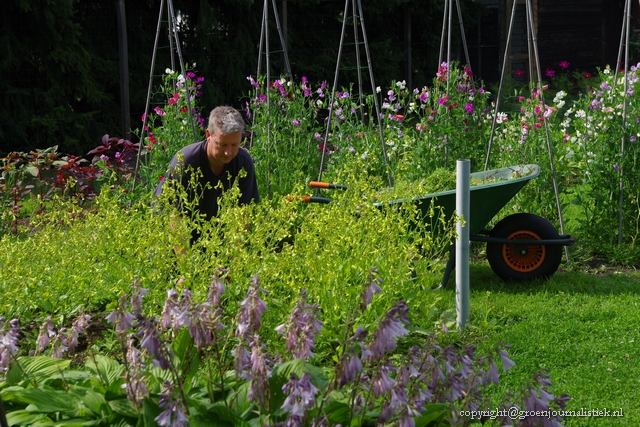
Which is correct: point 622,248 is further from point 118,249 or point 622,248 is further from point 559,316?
point 118,249

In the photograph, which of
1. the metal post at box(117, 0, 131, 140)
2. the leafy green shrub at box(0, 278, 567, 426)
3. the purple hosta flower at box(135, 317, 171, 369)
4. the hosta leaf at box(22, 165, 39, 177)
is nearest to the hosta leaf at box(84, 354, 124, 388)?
the leafy green shrub at box(0, 278, 567, 426)

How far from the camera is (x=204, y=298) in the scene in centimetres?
313

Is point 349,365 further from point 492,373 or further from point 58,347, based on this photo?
point 58,347

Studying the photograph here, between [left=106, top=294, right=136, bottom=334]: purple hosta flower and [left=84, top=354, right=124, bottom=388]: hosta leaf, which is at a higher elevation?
[left=106, top=294, right=136, bottom=334]: purple hosta flower

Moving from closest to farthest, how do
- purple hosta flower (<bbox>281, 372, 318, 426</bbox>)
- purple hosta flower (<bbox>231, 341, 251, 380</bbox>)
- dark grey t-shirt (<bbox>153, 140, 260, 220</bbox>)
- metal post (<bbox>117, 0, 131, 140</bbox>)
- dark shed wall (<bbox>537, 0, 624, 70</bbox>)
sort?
purple hosta flower (<bbox>281, 372, 318, 426</bbox>) < purple hosta flower (<bbox>231, 341, 251, 380</bbox>) < dark grey t-shirt (<bbox>153, 140, 260, 220</bbox>) < metal post (<bbox>117, 0, 131, 140</bbox>) < dark shed wall (<bbox>537, 0, 624, 70</bbox>)

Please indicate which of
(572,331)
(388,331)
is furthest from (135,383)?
(572,331)

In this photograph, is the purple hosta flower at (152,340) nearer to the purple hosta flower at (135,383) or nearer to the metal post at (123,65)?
the purple hosta flower at (135,383)

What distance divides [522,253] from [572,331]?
32.6 inches

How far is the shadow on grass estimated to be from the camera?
4.62 meters

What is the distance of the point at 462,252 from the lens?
3742 mm

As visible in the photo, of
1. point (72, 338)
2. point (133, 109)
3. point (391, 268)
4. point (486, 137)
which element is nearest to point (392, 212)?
point (391, 268)

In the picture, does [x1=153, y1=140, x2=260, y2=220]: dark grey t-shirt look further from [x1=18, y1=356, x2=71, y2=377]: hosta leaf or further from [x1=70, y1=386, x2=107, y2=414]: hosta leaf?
[x1=70, y1=386, x2=107, y2=414]: hosta leaf

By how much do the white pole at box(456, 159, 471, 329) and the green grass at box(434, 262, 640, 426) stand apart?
11 cm

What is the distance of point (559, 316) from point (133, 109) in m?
6.25
